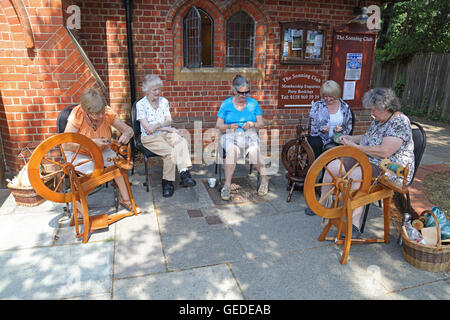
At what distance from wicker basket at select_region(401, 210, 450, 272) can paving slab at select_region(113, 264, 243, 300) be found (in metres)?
1.50

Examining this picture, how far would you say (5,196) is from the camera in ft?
12.8

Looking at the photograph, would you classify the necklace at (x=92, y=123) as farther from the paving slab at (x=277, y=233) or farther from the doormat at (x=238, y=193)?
the paving slab at (x=277, y=233)

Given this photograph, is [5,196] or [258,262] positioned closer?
[258,262]

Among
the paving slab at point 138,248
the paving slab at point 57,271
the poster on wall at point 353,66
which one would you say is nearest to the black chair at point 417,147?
the paving slab at point 138,248

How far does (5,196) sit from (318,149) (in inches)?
153

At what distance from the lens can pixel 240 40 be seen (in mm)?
5566

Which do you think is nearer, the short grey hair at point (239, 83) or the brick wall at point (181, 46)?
the short grey hair at point (239, 83)

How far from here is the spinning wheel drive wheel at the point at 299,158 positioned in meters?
3.73

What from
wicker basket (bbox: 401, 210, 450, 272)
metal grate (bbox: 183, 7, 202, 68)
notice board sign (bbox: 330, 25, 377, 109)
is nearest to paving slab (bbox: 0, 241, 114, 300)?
wicker basket (bbox: 401, 210, 450, 272)

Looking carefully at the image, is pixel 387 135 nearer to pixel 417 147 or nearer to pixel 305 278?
pixel 417 147

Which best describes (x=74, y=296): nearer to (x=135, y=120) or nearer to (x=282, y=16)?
(x=135, y=120)

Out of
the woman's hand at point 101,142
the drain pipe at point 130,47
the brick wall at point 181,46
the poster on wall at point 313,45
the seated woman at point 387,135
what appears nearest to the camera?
the seated woman at point 387,135

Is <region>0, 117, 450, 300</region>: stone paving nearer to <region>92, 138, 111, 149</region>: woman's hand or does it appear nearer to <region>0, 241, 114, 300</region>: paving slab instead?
<region>0, 241, 114, 300</region>: paving slab
